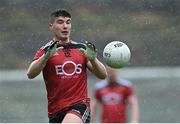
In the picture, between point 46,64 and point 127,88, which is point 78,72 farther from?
point 127,88

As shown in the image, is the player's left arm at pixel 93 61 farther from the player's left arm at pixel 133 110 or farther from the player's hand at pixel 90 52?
the player's left arm at pixel 133 110

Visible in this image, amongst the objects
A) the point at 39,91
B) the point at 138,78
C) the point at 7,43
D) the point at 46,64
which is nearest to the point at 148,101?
the point at 138,78

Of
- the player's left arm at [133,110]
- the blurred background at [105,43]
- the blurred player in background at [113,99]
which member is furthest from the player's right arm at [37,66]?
the blurred background at [105,43]

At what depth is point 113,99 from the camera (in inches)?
395

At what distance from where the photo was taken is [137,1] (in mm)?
14875

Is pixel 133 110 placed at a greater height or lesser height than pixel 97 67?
lesser

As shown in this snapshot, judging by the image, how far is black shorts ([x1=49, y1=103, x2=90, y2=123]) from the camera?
6934mm

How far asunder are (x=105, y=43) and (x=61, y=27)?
641cm

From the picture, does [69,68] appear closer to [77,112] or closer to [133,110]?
[77,112]

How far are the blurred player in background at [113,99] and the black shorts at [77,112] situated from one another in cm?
263

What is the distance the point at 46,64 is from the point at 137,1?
7987 mm

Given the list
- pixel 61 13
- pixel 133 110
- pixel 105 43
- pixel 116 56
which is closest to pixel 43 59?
pixel 61 13

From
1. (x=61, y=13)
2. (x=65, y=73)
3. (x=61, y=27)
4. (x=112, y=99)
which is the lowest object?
(x=112, y=99)

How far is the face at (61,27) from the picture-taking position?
7.05 metres
